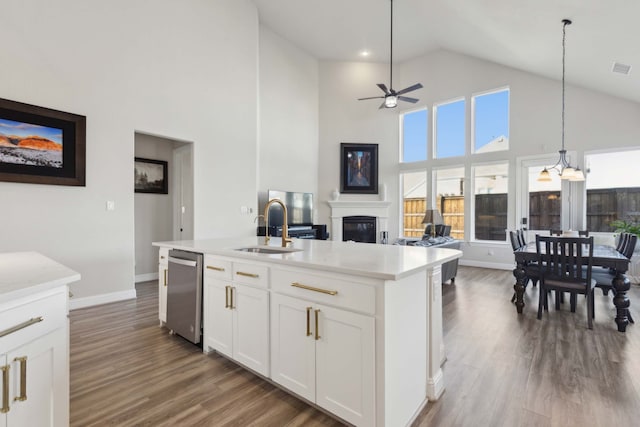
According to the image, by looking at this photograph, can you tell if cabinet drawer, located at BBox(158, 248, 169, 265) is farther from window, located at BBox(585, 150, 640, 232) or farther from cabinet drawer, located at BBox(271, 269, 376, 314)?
window, located at BBox(585, 150, 640, 232)

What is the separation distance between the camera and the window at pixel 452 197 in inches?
278

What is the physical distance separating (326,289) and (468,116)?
674cm

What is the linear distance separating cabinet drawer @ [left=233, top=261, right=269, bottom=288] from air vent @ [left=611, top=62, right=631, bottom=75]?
526cm

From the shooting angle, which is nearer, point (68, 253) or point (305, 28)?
point (68, 253)

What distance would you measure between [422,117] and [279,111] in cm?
361

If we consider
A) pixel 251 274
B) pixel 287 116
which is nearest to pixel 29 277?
pixel 251 274

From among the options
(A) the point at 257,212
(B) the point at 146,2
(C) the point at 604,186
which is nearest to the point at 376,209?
(A) the point at 257,212

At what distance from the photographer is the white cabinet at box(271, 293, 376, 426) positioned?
146 cm

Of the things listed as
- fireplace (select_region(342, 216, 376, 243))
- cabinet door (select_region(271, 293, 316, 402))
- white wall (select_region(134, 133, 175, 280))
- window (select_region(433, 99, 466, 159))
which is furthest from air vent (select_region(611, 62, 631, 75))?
white wall (select_region(134, 133, 175, 280))

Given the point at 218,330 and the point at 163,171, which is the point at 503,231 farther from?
the point at 163,171

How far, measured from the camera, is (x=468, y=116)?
22.5ft

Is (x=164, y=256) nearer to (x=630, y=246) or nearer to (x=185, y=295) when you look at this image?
(x=185, y=295)

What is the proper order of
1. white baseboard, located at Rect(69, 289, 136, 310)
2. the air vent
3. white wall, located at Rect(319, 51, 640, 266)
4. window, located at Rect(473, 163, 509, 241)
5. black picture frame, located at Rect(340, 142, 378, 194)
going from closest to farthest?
white baseboard, located at Rect(69, 289, 136, 310) < the air vent < white wall, located at Rect(319, 51, 640, 266) < window, located at Rect(473, 163, 509, 241) < black picture frame, located at Rect(340, 142, 378, 194)

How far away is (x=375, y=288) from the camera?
1.41 meters
